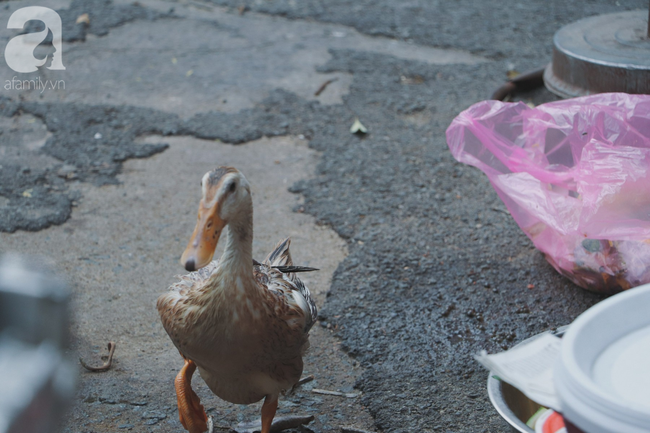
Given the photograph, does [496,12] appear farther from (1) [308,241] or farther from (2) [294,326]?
(2) [294,326]

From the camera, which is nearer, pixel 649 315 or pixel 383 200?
pixel 649 315

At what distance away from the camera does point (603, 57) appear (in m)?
3.26

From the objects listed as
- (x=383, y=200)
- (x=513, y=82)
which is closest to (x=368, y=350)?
(x=383, y=200)

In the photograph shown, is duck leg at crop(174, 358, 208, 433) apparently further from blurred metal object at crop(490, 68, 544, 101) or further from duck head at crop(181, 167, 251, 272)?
blurred metal object at crop(490, 68, 544, 101)

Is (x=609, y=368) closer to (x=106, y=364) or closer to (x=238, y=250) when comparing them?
(x=238, y=250)

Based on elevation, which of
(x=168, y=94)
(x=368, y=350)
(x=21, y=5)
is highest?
(x=21, y=5)

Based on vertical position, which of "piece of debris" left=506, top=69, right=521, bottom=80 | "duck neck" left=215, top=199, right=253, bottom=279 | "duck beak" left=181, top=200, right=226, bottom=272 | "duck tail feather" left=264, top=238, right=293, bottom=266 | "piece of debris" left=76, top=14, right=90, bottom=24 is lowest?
"piece of debris" left=506, top=69, right=521, bottom=80

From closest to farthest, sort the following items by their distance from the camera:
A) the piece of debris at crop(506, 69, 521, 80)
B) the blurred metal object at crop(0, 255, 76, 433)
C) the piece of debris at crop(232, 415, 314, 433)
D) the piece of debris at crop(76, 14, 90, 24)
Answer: the blurred metal object at crop(0, 255, 76, 433) → the piece of debris at crop(232, 415, 314, 433) → the piece of debris at crop(506, 69, 521, 80) → the piece of debris at crop(76, 14, 90, 24)

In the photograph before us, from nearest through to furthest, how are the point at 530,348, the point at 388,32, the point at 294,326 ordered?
the point at 530,348, the point at 294,326, the point at 388,32

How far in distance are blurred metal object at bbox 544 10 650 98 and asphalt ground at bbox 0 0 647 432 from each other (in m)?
0.76

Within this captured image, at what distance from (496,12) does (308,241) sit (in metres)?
3.95

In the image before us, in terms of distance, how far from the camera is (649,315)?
129 cm

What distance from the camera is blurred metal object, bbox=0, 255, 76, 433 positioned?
0.83m

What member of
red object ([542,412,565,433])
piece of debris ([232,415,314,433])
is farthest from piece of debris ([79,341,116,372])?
red object ([542,412,565,433])
